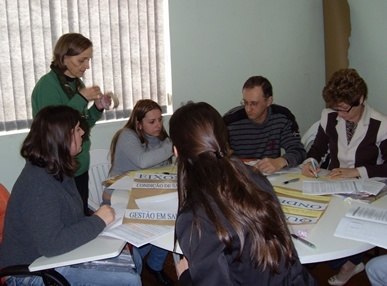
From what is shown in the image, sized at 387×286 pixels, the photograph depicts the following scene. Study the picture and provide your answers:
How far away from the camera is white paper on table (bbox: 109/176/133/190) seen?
2.00 meters

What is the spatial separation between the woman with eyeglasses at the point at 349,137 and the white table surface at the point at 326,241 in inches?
16.4

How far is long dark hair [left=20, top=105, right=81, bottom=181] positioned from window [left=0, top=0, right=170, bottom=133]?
133 centimetres

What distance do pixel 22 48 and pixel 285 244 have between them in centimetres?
228

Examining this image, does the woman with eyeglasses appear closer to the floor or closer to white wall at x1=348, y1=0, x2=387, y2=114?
the floor

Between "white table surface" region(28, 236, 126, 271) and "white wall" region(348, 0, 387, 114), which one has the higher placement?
"white wall" region(348, 0, 387, 114)

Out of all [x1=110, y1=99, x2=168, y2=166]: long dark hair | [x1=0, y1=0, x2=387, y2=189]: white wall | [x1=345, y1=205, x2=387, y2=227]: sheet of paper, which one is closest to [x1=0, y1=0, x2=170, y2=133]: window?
[x1=0, y1=0, x2=387, y2=189]: white wall

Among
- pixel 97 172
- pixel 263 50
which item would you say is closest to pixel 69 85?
pixel 97 172

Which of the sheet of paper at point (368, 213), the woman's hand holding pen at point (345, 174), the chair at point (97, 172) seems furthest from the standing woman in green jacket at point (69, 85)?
the sheet of paper at point (368, 213)

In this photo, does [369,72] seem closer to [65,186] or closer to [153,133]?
[153,133]

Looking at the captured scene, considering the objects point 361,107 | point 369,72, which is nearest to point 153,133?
point 361,107

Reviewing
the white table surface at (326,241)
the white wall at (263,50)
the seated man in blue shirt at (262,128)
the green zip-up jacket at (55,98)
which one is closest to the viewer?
the white table surface at (326,241)

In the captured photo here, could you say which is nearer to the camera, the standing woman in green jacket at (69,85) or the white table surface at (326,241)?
the white table surface at (326,241)

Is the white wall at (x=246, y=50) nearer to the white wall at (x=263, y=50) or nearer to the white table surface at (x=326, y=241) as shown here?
the white wall at (x=263, y=50)

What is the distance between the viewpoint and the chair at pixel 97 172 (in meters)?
2.76
